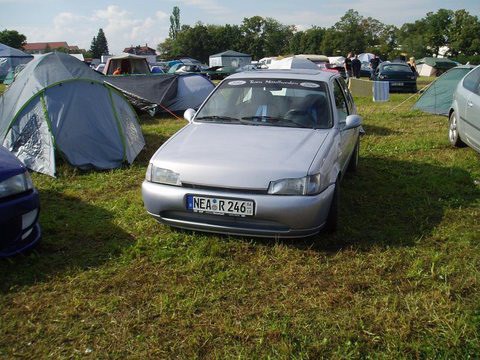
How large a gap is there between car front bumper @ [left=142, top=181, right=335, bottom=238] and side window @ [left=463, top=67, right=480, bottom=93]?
14.3ft

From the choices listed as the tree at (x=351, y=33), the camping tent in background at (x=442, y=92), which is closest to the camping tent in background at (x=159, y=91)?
the camping tent in background at (x=442, y=92)

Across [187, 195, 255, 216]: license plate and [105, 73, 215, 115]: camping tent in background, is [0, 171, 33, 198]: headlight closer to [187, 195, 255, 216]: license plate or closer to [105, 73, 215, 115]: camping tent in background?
[187, 195, 255, 216]: license plate

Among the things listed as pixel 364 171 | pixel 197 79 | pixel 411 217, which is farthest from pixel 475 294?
pixel 197 79

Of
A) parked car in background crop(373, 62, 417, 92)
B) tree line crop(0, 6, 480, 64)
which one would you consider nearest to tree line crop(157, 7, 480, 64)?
tree line crop(0, 6, 480, 64)

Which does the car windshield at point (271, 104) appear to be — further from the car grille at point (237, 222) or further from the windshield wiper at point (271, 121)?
the car grille at point (237, 222)

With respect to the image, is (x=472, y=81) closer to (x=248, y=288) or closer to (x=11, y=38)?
(x=248, y=288)

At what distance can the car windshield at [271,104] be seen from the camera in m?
4.55

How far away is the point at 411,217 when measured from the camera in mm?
4555

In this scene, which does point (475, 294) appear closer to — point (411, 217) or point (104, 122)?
point (411, 217)

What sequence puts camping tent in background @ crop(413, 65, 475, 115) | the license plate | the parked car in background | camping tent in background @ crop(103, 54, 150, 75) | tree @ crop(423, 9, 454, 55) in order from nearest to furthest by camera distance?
the license plate < camping tent in background @ crop(413, 65, 475, 115) < the parked car in background < camping tent in background @ crop(103, 54, 150, 75) < tree @ crop(423, 9, 454, 55)

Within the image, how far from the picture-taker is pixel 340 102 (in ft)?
17.2

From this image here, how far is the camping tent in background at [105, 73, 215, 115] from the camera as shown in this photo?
11.8 meters

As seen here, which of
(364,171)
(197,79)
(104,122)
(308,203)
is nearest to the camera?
(308,203)

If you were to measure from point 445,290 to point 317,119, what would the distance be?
2.11m
